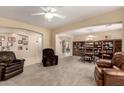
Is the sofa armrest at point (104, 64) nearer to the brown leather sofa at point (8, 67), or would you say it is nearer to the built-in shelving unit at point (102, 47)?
the brown leather sofa at point (8, 67)

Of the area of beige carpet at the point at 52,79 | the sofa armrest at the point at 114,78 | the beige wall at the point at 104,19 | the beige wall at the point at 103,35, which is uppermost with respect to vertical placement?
the beige wall at the point at 104,19

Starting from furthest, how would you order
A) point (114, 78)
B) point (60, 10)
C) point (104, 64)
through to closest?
point (60, 10), point (104, 64), point (114, 78)

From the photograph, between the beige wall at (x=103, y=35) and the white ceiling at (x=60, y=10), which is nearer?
the white ceiling at (x=60, y=10)

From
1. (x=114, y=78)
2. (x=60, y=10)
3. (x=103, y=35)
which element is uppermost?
(x=60, y=10)

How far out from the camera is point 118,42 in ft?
31.4

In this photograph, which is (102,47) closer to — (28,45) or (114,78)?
(28,45)

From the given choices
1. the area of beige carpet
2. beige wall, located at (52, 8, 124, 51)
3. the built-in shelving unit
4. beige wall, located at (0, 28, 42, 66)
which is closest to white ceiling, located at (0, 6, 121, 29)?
beige wall, located at (52, 8, 124, 51)

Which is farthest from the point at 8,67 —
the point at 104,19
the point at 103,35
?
the point at 103,35

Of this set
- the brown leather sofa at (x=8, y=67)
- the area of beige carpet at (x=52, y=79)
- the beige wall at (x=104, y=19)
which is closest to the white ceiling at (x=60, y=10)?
the beige wall at (x=104, y=19)

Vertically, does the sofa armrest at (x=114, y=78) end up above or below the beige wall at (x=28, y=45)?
below

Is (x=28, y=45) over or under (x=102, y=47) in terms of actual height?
over

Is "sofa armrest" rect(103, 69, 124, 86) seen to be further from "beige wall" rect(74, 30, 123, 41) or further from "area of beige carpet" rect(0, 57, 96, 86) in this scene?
"beige wall" rect(74, 30, 123, 41)

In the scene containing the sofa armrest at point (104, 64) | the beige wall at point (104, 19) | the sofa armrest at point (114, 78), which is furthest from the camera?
the beige wall at point (104, 19)
